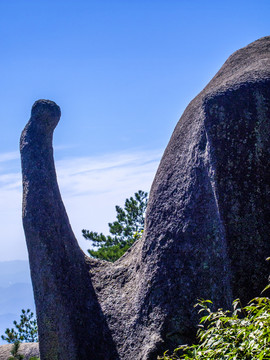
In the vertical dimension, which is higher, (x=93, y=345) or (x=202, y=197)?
(x=202, y=197)

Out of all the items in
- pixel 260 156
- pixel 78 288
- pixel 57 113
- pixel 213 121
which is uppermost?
pixel 57 113

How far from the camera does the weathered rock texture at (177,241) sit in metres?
5.05

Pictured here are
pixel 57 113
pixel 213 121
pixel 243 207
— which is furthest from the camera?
pixel 57 113

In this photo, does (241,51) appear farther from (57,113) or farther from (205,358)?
(205,358)

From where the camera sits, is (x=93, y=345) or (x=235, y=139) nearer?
(x=235, y=139)

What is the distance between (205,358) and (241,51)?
16.0 ft

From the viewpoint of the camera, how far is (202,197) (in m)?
5.34

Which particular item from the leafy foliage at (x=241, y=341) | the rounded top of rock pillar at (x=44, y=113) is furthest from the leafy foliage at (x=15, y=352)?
the leafy foliage at (x=241, y=341)

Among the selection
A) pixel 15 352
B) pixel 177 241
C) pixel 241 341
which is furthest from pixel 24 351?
pixel 241 341

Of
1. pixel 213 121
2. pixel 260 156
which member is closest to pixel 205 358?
pixel 260 156

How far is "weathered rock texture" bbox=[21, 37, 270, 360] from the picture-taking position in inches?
199

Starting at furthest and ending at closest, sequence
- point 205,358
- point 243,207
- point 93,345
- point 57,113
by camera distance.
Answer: point 57,113 < point 93,345 < point 243,207 < point 205,358

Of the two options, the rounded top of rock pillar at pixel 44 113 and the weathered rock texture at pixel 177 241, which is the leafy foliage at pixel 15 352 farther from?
the rounded top of rock pillar at pixel 44 113

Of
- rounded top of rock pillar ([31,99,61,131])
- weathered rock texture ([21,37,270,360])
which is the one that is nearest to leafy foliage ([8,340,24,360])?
weathered rock texture ([21,37,270,360])
